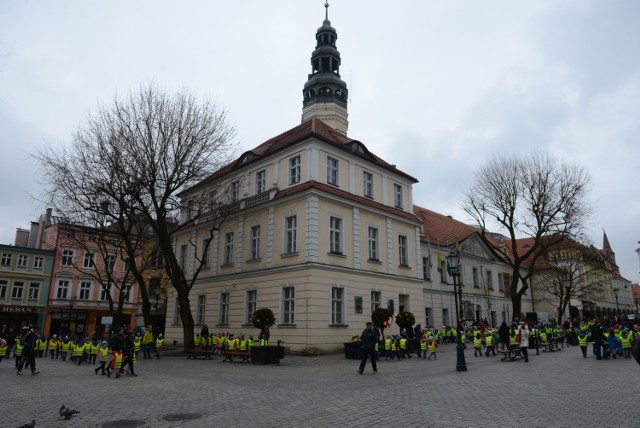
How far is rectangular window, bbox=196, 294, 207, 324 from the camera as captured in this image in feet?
105

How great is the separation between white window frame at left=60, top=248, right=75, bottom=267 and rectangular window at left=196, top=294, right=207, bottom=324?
2897cm

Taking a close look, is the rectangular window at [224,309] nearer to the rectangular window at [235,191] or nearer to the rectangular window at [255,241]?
the rectangular window at [255,241]

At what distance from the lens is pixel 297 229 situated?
26172 millimetres

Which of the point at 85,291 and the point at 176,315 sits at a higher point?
the point at 85,291

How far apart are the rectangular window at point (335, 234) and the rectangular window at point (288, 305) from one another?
3458 mm

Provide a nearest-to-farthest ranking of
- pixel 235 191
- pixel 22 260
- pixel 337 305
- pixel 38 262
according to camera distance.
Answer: pixel 337 305 → pixel 235 191 → pixel 22 260 → pixel 38 262

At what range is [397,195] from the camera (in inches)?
1297

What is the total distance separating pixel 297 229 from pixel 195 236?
1203 centimetres

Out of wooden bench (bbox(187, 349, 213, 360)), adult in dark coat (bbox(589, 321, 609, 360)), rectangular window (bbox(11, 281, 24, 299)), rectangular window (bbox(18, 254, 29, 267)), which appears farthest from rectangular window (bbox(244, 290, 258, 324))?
rectangular window (bbox(18, 254, 29, 267))

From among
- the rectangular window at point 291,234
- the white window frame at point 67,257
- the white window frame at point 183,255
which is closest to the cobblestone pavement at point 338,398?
the rectangular window at point 291,234

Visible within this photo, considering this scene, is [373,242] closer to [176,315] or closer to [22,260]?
[176,315]

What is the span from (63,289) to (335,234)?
4018 centimetres

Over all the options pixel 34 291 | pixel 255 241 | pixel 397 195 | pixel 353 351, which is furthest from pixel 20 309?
pixel 353 351

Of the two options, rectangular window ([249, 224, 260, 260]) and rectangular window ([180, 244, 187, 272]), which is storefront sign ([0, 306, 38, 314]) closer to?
rectangular window ([180, 244, 187, 272])
